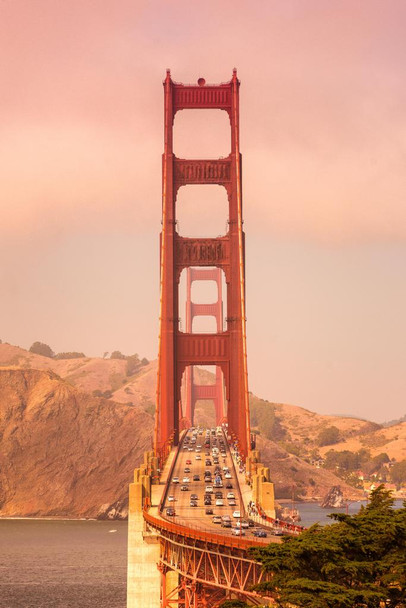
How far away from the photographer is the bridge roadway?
55875mm

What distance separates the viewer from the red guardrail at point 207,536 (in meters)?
44.6

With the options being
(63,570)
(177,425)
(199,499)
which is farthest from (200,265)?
(63,570)

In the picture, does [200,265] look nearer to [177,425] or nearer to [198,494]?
[177,425]

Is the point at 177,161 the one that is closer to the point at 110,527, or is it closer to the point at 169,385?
the point at 169,385

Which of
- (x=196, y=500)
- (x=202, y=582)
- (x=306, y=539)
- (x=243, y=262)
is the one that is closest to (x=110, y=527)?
(x=243, y=262)

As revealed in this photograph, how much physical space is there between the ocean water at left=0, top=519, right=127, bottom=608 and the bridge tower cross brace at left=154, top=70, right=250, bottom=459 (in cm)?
1906

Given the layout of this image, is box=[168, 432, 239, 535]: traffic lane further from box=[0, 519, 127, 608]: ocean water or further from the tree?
the tree

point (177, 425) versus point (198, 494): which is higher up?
point (177, 425)

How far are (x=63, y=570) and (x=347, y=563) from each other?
87.9m

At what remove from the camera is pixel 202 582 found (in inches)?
1957

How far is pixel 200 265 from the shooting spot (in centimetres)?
9238

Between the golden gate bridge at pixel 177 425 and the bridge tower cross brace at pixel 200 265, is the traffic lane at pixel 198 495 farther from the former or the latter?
the bridge tower cross brace at pixel 200 265

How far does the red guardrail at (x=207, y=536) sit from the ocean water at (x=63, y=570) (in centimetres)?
3912

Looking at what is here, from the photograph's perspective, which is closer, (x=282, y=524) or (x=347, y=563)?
(x=347, y=563)
